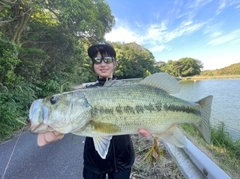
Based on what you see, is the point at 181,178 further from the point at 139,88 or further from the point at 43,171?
the point at 43,171

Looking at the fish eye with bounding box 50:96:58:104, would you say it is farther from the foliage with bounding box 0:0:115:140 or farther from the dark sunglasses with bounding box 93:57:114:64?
the foliage with bounding box 0:0:115:140

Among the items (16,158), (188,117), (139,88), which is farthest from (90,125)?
(16,158)

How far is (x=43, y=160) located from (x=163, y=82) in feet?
11.8

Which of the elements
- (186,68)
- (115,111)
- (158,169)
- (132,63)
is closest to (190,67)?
(186,68)

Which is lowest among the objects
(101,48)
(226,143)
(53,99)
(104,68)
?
(226,143)

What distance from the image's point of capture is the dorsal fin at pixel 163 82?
1.61 meters

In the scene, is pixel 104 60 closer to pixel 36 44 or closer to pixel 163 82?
pixel 163 82

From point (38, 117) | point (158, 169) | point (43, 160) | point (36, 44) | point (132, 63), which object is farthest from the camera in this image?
point (132, 63)

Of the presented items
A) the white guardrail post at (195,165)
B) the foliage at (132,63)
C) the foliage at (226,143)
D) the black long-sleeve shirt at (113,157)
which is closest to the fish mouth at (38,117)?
the black long-sleeve shirt at (113,157)

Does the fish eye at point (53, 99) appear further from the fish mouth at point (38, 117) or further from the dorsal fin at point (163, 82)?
the dorsal fin at point (163, 82)

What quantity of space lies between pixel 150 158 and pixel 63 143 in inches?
121

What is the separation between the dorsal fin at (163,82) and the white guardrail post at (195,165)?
120cm

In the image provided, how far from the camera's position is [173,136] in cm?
165

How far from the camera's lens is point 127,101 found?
1.46 meters
